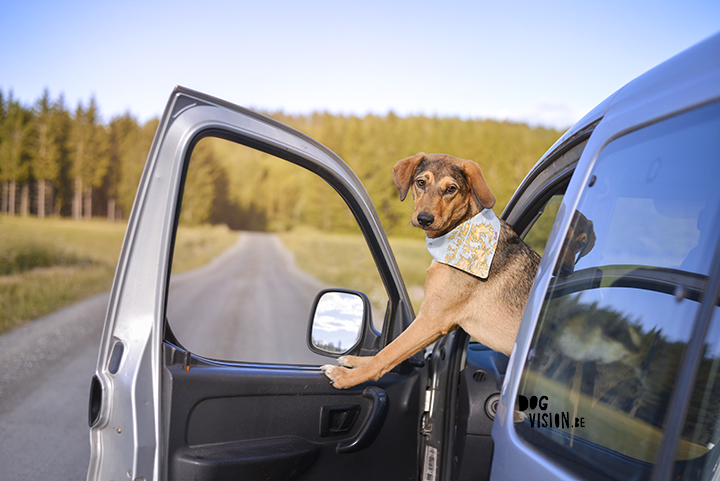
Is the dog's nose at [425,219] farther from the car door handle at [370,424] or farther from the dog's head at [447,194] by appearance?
the car door handle at [370,424]

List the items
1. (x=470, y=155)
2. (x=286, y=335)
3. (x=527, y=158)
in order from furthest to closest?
(x=470, y=155) → (x=527, y=158) → (x=286, y=335)

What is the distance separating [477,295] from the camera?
6.98 feet

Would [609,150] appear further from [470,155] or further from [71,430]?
[470,155]

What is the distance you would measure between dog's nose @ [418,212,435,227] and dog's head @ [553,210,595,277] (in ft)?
3.08

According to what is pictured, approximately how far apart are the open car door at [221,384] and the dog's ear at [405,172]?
462 millimetres

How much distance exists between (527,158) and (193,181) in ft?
113

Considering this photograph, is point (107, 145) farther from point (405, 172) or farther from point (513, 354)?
point (513, 354)

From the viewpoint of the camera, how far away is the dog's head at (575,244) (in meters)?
1.28

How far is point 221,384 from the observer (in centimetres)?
169

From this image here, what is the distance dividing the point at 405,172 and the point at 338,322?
2.85 ft

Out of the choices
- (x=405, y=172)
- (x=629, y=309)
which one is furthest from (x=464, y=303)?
(x=629, y=309)

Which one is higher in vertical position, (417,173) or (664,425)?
(417,173)

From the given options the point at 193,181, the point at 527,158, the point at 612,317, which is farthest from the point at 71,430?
the point at 527,158

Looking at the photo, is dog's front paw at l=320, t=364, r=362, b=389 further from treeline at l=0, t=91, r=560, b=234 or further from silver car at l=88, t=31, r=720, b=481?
treeline at l=0, t=91, r=560, b=234
